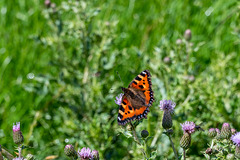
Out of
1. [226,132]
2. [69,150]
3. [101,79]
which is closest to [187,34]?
[101,79]

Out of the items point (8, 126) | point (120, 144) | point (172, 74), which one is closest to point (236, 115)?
point (172, 74)

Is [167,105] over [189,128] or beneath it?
over

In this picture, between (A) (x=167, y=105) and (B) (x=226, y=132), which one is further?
(A) (x=167, y=105)

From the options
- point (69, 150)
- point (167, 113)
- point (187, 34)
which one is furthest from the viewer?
point (187, 34)

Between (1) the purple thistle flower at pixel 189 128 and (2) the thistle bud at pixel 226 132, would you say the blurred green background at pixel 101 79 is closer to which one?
(1) the purple thistle flower at pixel 189 128

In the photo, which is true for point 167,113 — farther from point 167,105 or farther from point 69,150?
point 69,150

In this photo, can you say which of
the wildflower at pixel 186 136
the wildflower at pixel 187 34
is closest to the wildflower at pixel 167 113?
the wildflower at pixel 186 136
